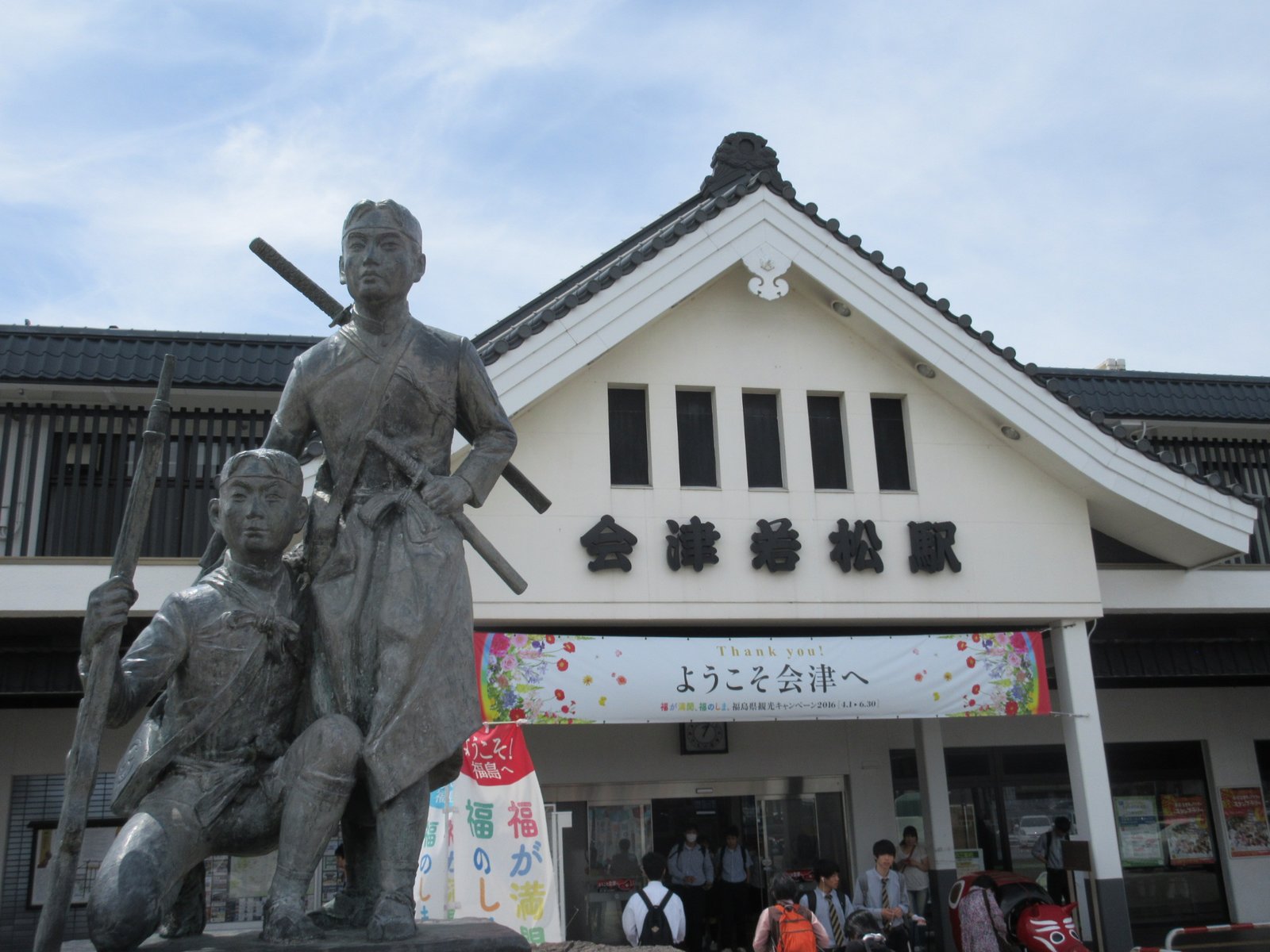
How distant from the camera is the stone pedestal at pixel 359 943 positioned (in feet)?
10.1

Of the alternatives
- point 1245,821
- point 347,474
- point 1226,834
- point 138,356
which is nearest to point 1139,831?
point 1226,834

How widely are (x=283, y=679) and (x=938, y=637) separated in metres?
8.82

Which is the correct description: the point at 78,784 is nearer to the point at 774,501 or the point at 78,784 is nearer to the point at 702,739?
the point at 774,501

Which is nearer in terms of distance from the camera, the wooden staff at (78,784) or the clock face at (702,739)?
the wooden staff at (78,784)

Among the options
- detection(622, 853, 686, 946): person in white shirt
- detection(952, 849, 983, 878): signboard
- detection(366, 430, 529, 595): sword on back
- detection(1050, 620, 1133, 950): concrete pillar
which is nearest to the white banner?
detection(622, 853, 686, 946): person in white shirt

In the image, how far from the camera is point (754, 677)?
35.3 feet

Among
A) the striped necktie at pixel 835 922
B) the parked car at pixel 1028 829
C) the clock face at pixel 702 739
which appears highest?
the clock face at pixel 702 739

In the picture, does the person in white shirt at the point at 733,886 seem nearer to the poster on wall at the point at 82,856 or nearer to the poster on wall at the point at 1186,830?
the poster on wall at the point at 1186,830

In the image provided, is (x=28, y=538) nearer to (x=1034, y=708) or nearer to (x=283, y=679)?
(x=283, y=679)

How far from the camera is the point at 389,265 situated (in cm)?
380

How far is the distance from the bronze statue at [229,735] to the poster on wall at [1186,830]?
14.1 meters

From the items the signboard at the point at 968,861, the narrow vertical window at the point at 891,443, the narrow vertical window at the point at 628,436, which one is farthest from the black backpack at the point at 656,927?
the signboard at the point at 968,861

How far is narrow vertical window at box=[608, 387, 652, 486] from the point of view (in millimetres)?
11547

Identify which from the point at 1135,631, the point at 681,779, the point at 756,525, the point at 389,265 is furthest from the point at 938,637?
the point at 389,265
